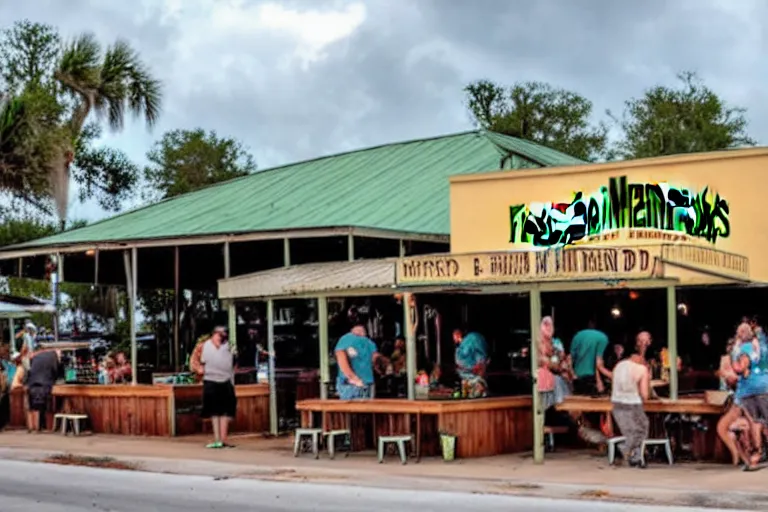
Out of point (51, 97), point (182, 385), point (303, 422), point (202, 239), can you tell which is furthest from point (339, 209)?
point (51, 97)

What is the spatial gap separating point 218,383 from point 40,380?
4608 millimetres

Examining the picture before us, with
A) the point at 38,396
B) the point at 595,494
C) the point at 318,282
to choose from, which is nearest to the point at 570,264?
the point at 595,494

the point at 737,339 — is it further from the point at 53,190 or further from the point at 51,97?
the point at 51,97

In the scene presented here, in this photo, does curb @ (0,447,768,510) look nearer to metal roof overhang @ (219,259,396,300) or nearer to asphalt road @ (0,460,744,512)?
asphalt road @ (0,460,744,512)

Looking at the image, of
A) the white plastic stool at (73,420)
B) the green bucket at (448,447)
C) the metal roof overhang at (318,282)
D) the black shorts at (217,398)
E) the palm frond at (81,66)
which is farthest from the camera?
the palm frond at (81,66)

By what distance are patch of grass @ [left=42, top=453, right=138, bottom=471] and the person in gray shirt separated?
162 centimetres

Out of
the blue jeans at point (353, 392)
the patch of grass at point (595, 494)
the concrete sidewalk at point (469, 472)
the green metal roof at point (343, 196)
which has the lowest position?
the patch of grass at point (595, 494)

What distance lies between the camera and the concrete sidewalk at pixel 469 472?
1434cm

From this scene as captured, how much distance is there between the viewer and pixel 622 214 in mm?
21188

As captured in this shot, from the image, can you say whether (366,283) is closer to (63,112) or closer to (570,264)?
(570,264)

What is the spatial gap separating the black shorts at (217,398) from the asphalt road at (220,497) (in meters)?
2.62

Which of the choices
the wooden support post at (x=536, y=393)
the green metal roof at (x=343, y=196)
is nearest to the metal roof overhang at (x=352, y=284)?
the wooden support post at (x=536, y=393)

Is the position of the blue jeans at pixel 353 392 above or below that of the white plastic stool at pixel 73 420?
above

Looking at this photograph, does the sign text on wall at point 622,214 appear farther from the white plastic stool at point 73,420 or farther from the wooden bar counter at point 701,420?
the white plastic stool at point 73,420
